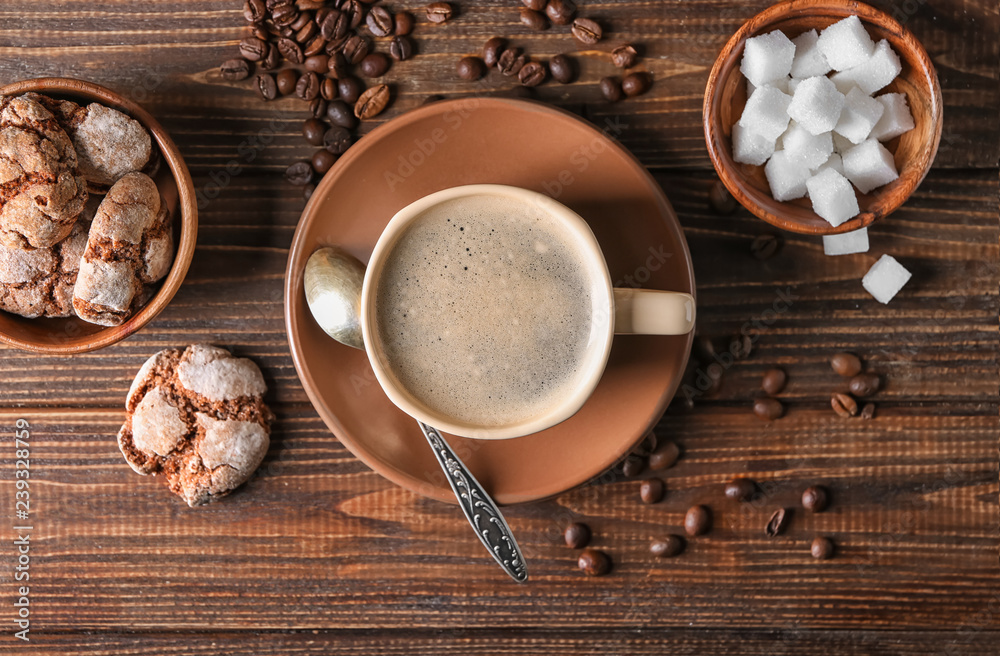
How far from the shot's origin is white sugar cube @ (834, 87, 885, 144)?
1132mm

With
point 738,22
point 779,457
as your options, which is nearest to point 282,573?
point 779,457

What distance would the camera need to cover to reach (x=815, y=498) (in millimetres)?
1315

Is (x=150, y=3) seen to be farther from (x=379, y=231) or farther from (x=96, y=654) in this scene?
(x=96, y=654)

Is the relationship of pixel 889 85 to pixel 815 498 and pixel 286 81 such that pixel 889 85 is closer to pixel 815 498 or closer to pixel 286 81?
pixel 815 498

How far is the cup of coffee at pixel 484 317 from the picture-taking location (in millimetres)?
1007

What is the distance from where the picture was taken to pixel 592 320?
39.7 inches

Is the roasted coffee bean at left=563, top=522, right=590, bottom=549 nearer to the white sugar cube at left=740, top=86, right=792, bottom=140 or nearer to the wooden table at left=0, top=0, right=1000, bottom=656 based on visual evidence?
the wooden table at left=0, top=0, right=1000, bottom=656

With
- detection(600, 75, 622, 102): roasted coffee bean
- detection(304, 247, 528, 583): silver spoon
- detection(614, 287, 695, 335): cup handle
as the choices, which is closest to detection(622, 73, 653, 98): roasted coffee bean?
detection(600, 75, 622, 102): roasted coffee bean

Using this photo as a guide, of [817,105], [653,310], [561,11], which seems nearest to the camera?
[653,310]

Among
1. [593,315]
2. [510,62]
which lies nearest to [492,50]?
[510,62]

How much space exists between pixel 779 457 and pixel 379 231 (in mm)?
876

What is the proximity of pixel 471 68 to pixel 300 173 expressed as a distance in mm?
370

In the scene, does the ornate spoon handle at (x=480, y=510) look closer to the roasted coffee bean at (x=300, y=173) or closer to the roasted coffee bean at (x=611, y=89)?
the roasted coffee bean at (x=300, y=173)

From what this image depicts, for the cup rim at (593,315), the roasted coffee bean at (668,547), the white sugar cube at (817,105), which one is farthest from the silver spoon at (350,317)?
the white sugar cube at (817,105)
